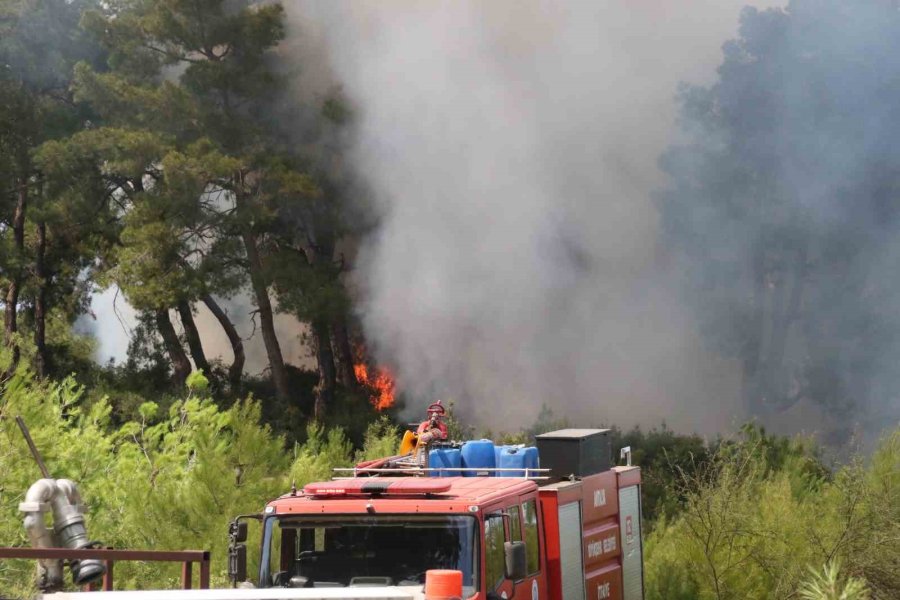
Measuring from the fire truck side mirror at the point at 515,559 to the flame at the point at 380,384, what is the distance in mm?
21956

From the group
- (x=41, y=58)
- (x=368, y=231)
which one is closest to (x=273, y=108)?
(x=368, y=231)

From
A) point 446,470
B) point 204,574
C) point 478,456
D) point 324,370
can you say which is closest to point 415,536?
point 204,574

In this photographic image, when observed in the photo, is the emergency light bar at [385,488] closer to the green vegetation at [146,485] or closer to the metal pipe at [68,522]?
the metal pipe at [68,522]

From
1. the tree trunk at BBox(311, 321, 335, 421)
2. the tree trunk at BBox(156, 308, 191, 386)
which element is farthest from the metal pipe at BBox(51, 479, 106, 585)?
the tree trunk at BBox(156, 308, 191, 386)

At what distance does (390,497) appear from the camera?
906cm

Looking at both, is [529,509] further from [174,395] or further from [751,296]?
[174,395]

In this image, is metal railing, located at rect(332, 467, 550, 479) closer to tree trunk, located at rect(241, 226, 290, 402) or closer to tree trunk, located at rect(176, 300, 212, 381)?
tree trunk, located at rect(241, 226, 290, 402)

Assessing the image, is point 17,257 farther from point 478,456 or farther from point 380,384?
point 478,456

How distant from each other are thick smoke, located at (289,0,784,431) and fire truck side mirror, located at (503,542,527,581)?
19881mm

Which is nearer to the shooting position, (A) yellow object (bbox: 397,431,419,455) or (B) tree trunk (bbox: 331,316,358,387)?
(A) yellow object (bbox: 397,431,419,455)

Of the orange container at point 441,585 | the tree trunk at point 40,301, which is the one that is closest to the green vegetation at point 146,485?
the orange container at point 441,585

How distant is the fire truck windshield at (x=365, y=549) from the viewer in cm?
866

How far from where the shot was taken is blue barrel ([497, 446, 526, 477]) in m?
10.6

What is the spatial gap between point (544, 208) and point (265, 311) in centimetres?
714
